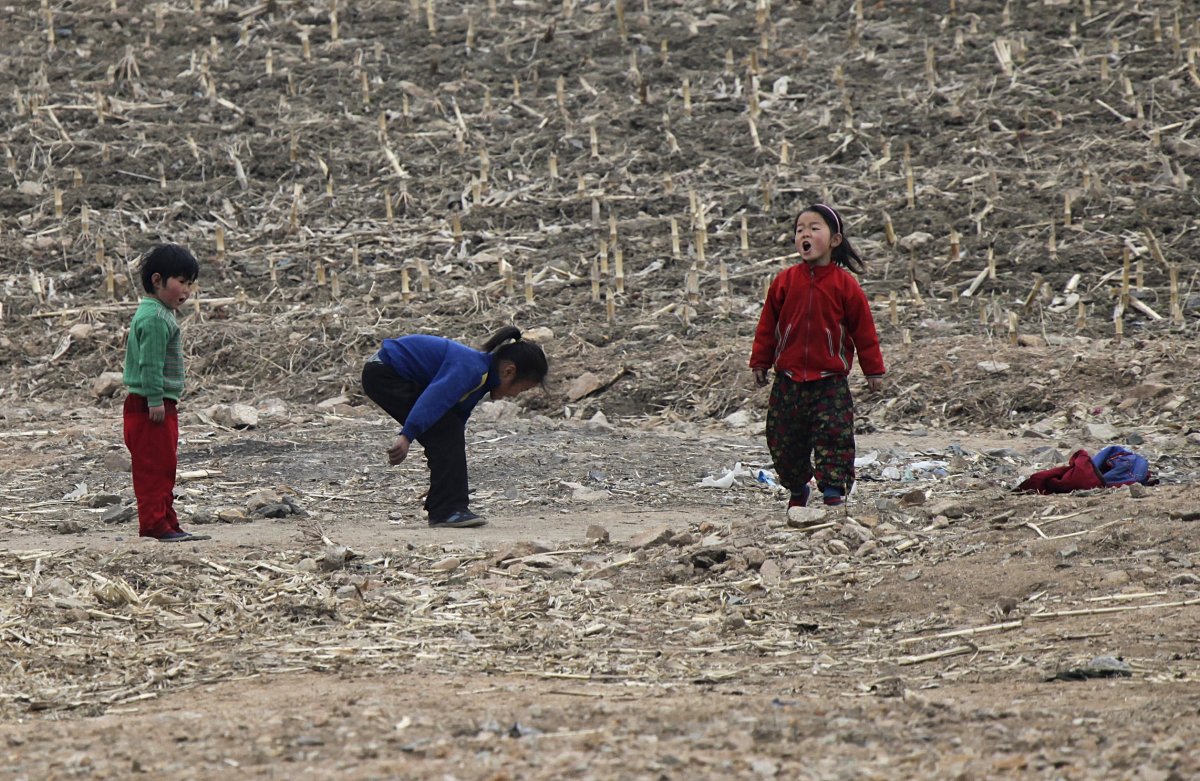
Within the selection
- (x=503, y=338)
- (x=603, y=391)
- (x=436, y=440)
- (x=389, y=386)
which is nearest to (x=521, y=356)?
(x=503, y=338)

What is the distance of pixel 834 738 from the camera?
145 inches

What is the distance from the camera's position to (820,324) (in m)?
7.09

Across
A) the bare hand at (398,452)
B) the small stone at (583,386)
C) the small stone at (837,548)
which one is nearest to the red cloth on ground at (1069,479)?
the small stone at (837,548)

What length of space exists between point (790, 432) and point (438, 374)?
1.70 m

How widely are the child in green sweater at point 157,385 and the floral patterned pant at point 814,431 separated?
274 cm

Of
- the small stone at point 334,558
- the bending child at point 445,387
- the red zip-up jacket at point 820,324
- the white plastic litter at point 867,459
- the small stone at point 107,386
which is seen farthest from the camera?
the small stone at point 107,386

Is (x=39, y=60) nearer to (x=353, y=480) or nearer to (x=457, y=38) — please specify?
(x=457, y=38)

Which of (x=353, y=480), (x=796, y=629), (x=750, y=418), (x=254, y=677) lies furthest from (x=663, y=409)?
(x=254, y=677)

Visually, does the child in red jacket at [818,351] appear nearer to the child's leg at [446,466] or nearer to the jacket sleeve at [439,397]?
the jacket sleeve at [439,397]

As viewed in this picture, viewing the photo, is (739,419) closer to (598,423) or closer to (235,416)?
(598,423)

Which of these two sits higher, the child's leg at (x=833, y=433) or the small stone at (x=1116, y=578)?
the child's leg at (x=833, y=433)

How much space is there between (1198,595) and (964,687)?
1.29 m

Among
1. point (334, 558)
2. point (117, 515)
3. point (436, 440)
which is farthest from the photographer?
point (117, 515)

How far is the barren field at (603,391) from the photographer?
13.4 ft
